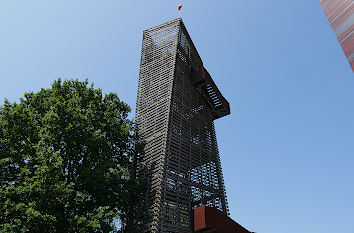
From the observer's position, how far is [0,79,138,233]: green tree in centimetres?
1050

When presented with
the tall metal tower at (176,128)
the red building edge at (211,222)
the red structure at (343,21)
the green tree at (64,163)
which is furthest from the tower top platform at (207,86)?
the red structure at (343,21)

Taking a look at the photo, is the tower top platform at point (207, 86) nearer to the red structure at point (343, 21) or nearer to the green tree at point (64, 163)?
the green tree at point (64, 163)

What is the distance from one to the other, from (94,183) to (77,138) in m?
2.33

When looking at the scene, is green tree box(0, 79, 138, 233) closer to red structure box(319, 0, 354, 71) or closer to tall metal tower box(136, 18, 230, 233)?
tall metal tower box(136, 18, 230, 233)

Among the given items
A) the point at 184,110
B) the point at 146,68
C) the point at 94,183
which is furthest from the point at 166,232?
the point at 146,68

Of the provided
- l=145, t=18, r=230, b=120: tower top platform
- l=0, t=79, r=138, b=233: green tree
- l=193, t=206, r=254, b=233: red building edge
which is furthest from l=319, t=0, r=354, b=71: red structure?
l=0, t=79, r=138, b=233: green tree

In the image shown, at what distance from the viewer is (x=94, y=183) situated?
40.6 ft

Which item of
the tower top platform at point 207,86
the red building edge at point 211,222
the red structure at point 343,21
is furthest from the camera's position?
the red structure at point 343,21

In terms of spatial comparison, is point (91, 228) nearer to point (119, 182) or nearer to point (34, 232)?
point (34, 232)

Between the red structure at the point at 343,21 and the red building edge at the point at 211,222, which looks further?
the red structure at the point at 343,21

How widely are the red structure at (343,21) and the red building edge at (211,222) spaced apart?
1714 centimetres

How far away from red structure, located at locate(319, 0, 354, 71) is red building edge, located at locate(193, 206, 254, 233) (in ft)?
56.2

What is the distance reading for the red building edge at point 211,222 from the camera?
1293cm

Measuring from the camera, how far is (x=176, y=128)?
16781mm
